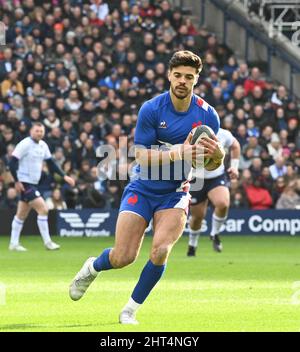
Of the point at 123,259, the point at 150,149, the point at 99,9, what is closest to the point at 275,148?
the point at 99,9

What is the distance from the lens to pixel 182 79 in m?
10.8

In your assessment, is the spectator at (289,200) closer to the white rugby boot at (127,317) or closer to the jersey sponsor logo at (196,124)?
the jersey sponsor logo at (196,124)

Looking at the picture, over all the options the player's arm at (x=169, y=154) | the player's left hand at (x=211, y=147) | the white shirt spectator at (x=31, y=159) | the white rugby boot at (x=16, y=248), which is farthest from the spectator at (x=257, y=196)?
the player's left hand at (x=211, y=147)

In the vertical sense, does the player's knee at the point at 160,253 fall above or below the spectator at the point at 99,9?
below

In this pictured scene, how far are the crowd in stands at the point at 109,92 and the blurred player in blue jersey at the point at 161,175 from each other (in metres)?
14.0

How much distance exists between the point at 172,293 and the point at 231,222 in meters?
12.4

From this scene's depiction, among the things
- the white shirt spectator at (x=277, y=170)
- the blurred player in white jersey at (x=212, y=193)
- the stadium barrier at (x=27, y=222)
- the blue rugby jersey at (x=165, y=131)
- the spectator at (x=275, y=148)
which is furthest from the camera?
the spectator at (x=275, y=148)

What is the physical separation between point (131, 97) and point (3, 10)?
4.20 metres

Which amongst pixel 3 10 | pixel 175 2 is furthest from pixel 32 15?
pixel 175 2

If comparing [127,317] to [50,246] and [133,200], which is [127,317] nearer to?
[133,200]

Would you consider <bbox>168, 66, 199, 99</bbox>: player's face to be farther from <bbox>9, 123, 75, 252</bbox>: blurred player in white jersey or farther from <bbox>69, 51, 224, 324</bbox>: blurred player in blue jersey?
<bbox>9, 123, 75, 252</bbox>: blurred player in white jersey

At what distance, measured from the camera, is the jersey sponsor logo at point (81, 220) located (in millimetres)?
25531

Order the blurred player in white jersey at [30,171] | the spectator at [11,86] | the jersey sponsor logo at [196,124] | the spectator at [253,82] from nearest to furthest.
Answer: the jersey sponsor logo at [196,124]
the blurred player in white jersey at [30,171]
the spectator at [11,86]
the spectator at [253,82]

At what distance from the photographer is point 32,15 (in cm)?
2986
